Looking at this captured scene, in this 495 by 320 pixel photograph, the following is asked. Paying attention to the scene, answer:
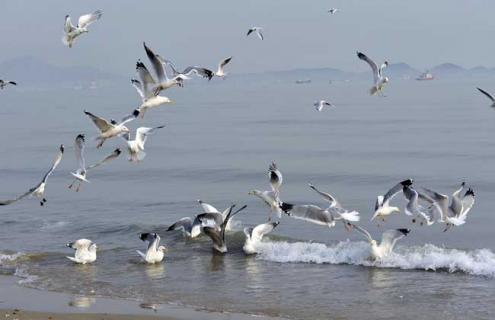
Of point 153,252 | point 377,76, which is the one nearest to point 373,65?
point 377,76

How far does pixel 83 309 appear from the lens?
1354 centimetres

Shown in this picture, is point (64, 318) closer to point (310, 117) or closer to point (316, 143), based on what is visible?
point (316, 143)

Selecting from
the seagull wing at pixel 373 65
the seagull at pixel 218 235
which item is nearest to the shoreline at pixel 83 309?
the seagull at pixel 218 235

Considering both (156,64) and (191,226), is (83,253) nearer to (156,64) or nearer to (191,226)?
(191,226)

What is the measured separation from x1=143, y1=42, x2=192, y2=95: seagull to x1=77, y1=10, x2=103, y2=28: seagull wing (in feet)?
8.88

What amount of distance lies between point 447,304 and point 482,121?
44.9m

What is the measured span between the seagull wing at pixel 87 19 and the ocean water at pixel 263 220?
198 inches

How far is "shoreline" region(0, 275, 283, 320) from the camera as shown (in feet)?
42.3

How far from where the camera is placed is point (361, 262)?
17.6 metres

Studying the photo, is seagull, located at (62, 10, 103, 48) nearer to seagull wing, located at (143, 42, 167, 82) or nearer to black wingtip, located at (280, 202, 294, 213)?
seagull wing, located at (143, 42, 167, 82)

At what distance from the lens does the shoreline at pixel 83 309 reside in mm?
12906

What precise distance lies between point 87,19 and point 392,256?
803 cm

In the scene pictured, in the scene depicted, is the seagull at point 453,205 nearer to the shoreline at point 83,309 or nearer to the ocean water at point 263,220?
the ocean water at point 263,220

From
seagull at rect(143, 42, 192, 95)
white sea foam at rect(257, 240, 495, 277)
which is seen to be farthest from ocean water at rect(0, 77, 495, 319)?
seagull at rect(143, 42, 192, 95)
